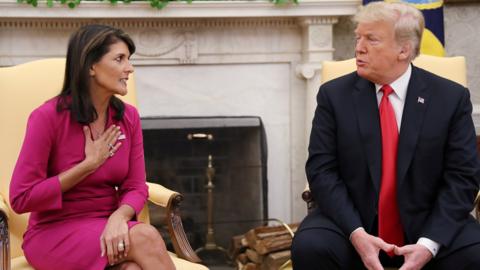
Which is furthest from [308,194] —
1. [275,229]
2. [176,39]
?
[176,39]

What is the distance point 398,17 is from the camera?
2.67 meters

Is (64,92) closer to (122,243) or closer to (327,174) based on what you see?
(122,243)

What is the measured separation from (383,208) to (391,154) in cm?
18

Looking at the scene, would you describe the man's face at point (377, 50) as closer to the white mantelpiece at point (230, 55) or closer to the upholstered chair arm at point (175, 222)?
the upholstered chair arm at point (175, 222)

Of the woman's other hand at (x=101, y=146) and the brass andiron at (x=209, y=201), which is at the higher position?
the woman's other hand at (x=101, y=146)

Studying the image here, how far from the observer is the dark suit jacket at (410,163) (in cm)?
264

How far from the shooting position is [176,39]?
452 centimetres

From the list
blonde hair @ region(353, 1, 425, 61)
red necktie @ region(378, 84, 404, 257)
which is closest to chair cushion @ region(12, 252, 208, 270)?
red necktie @ region(378, 84, 404, 257)

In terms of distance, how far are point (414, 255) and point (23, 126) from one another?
1496 millimetres

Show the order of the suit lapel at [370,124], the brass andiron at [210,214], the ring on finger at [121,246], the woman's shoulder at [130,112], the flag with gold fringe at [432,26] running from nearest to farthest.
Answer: the ring on finger at [121,246]
the suit lapel at [370,124]
the woman's shoulder at [130,112]
the flag with gold fringe at [432,26]
the brass andiron at [210,214]

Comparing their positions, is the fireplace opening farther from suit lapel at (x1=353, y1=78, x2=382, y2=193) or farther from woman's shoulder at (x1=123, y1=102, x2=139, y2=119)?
suit lapel at (x1=353, y1=78, x2=382, y2=193)

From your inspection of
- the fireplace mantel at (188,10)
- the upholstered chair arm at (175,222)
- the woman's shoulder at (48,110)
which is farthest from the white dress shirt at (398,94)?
the fireplace mantel at (188,10)

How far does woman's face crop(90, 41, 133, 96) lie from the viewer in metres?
2.64

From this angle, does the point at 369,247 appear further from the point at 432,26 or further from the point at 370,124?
the point at 432,26
